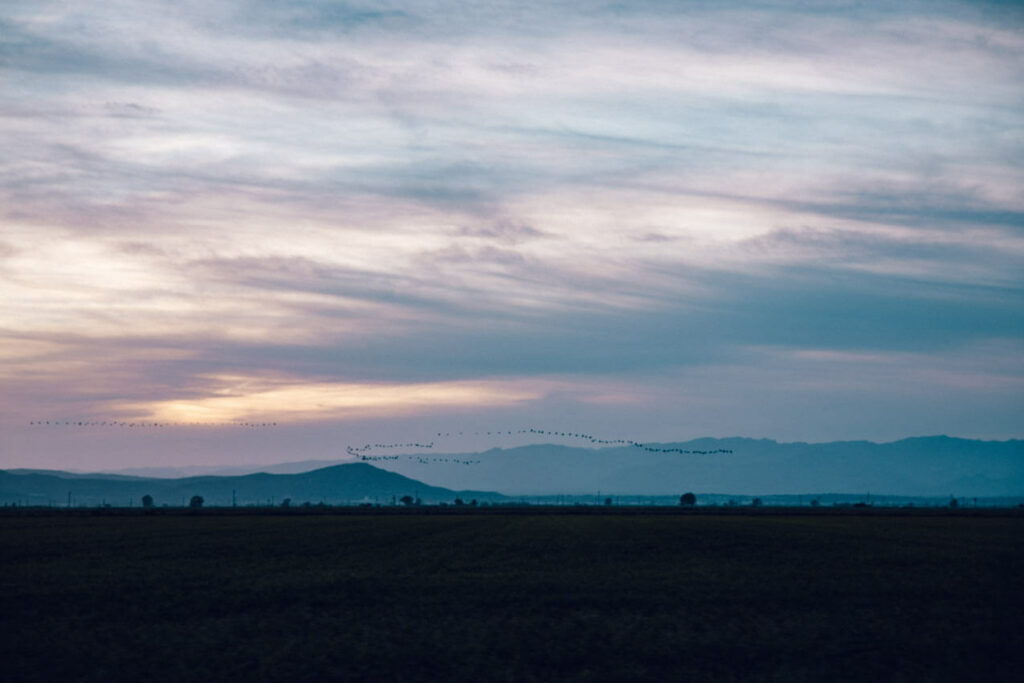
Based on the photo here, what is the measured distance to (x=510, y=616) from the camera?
86.9 ft

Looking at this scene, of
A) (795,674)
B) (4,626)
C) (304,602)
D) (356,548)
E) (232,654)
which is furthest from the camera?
(356,548)

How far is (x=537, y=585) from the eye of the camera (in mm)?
33156

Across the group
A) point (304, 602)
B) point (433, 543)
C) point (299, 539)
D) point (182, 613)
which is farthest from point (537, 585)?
point (299, 539)

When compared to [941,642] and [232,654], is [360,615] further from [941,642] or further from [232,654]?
[941,642]

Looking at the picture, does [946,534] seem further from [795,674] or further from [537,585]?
[795,674]

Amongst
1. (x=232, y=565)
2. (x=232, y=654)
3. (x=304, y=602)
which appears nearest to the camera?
(x=232, y=654)

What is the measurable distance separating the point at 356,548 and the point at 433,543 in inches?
245

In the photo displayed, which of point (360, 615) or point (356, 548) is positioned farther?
point (356, 548)

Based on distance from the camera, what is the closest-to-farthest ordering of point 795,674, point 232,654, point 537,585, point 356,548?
point 795,674
point 232,654
point 537,585
point 356,548

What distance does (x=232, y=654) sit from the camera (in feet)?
71.5

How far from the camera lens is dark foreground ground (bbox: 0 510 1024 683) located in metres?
20.5

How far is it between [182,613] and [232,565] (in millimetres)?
14132

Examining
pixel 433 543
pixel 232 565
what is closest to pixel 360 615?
pixel 232 565

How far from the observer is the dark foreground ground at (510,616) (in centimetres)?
2052
